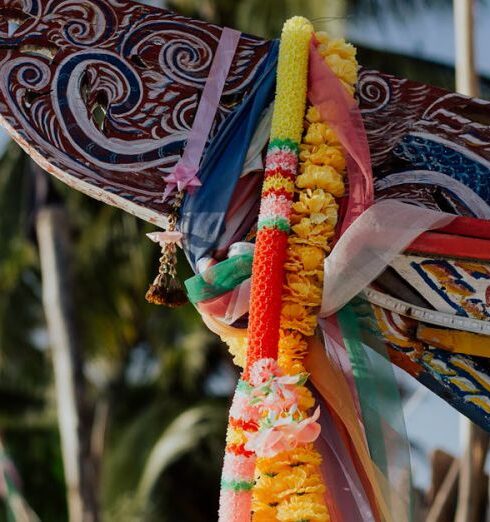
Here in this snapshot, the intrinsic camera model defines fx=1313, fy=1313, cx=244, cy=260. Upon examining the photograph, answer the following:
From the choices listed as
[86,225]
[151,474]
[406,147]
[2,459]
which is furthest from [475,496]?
[86,225]

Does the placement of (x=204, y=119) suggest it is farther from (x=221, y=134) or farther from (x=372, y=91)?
(x=372, y=91)

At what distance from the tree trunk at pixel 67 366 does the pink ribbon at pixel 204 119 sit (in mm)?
7296

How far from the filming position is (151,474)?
13469mm

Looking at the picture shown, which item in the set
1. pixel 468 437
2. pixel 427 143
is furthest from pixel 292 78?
pixel 468 437

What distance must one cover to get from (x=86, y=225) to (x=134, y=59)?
10.5 metres

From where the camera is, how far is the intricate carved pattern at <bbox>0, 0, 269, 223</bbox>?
3.52m

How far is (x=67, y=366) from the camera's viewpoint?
11.1m

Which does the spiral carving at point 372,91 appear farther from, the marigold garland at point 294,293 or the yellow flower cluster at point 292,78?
the yellow flower cluster at point 292,78

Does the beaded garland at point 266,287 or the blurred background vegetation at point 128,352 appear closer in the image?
the beaded garland at point 266,287

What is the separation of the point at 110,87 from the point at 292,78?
0.50m

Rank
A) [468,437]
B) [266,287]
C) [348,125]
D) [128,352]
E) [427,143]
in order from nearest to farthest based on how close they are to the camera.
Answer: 1. [266,287]
2. [348,125]
3. [427,143]
4. [468,437]
5. [128,352]

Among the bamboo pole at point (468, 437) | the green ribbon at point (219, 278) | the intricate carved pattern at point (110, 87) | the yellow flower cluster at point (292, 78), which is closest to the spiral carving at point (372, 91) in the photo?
the yellow flower cluster at point (292, 78)

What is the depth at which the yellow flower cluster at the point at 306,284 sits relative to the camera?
3248 mm

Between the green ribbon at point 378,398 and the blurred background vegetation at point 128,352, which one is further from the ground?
the blurred background vegetation at point 128,352
